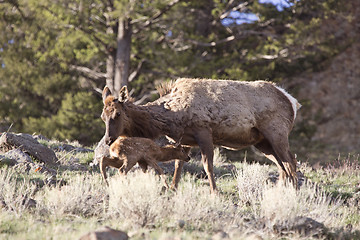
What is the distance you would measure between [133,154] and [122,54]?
1183cm

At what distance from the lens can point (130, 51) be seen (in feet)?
63.6

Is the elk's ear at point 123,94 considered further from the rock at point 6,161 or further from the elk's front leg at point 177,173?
the rock at point 6,161

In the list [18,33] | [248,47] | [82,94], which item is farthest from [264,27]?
[18,33]

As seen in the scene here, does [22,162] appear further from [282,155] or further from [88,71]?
[88,71]

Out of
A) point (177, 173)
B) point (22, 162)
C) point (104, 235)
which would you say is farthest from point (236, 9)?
point (104, 235)

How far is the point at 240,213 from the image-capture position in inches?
271

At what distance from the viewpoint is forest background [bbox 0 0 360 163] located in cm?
1867

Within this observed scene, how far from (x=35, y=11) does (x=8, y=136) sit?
39.0 ft

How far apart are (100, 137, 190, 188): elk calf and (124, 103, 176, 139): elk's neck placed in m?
0.34

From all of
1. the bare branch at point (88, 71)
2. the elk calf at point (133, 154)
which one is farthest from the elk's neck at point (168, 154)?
the bare branch at point (88, 71)

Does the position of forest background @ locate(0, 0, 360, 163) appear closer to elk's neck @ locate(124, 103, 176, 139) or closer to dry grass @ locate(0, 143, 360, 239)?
elk's neck @ locate(124, 103, 176, 139)

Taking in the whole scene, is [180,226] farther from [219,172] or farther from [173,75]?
[173,75]

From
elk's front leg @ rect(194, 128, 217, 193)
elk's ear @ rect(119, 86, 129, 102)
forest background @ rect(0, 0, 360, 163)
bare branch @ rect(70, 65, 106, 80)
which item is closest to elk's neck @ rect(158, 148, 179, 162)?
elk's front leg @ rect(194, 128, 217, 193)

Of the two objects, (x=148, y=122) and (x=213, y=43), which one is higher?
(x=213, y=43)
